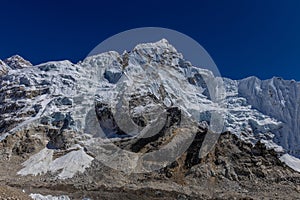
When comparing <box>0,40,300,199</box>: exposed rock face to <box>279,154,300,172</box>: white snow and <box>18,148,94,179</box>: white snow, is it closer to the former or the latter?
<box>18,148,94,179</box>: white snow

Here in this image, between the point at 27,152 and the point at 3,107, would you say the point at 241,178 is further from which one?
the point at 3,107

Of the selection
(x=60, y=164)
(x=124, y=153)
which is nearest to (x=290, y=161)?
(x=124, y=153)

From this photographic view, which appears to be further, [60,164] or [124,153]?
[60,164]

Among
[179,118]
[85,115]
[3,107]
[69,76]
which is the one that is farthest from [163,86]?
[179,118]

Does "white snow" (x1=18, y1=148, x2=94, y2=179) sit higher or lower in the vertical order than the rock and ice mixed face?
lower

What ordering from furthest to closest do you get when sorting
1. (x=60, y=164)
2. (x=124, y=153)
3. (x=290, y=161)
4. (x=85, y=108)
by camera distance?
(x=85, y=108)
(x=290, y=161)
(x=60, y=164)
(x=124, y=153)

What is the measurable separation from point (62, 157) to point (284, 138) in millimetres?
127817

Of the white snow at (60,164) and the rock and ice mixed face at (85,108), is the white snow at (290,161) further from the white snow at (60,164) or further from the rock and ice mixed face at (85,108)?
the white snow at (60,164)

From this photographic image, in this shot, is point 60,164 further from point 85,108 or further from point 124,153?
point 85,108

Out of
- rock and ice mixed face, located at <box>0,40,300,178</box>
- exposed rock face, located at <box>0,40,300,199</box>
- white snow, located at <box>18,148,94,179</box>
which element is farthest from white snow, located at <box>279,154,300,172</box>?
white snow, located at <box>18,148,94,179</box>

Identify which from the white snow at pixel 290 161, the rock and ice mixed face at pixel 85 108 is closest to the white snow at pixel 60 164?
the rock and ice mixed face at pixel 85 108

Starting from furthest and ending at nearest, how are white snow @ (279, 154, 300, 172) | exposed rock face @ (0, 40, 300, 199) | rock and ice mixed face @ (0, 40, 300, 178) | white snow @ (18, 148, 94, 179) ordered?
1. white snow @ (279, 154, 300, 172)
2. rock and ice mixed face @ (0, 40, 300, 178)
3. white snow @ (18, 148, 94, 179)
4. exposed rock face @ (0, 40, 300, 199)

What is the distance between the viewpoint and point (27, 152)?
120312 millimetres

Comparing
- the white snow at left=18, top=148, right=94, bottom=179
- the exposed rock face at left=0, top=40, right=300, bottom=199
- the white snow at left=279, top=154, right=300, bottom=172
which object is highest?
the white snow at left=279, top=154, right=300, bottom=172
